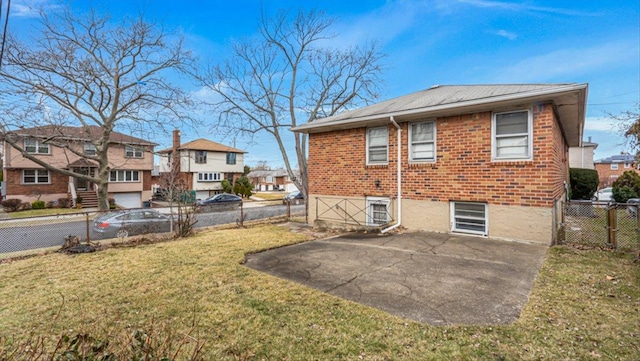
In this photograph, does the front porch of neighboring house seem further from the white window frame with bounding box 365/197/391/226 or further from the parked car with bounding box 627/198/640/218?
→ the parked car with bounding box 627/198/640/218

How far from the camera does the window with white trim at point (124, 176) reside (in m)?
27.3

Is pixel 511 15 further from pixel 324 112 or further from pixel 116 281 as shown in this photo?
pixel 116 281

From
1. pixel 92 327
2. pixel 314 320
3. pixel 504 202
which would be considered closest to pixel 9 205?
pixel 92 327

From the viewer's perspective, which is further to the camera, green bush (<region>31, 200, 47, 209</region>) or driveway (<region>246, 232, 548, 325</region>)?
green bush (<region>31, 200, 47, 209</region>)

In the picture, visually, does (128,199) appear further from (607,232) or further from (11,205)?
(607,232)

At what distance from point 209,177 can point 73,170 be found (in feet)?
43.9

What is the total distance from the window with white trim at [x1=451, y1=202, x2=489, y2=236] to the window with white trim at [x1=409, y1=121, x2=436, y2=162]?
154cm

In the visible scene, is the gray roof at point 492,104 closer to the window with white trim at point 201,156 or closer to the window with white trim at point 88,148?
the window with white trim at point 88,148

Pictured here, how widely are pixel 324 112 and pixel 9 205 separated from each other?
977 inches

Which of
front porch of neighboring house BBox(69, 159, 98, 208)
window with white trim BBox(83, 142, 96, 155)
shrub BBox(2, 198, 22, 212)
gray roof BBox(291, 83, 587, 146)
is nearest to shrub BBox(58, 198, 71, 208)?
front porch of neighboring house BBox(69, 159, 98, 208)

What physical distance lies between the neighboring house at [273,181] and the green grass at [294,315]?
47.6 m

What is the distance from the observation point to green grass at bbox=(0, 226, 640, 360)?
258 centimetres

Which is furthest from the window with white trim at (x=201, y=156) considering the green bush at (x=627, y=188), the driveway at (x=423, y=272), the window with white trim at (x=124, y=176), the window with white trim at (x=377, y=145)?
the green bush at (x=627, y=188)

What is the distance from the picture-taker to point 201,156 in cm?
3541
